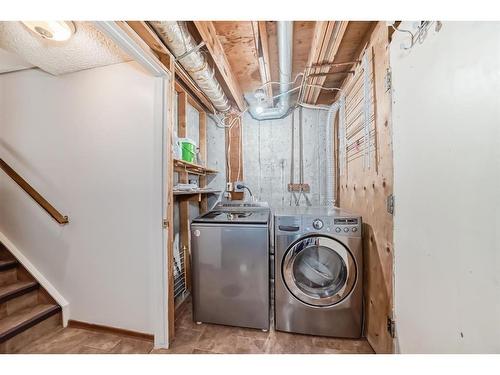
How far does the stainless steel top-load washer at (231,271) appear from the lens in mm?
1591

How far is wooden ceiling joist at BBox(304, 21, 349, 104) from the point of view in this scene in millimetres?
1354

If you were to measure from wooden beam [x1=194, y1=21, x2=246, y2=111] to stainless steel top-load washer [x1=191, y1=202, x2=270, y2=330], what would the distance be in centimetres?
132

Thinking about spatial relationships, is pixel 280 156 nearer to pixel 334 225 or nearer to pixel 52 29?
pixel 334 225

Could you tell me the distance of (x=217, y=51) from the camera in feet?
5.26

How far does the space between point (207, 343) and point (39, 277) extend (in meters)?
1.64

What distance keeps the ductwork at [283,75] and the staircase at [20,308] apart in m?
2.82

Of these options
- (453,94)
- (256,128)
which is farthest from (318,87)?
(453,94)

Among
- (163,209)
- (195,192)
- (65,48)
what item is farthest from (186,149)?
(65,48)

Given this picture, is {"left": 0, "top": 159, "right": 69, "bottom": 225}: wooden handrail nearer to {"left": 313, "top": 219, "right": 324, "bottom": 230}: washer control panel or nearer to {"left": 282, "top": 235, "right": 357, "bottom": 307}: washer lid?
{"left": 282, "top": 235, "right": 357, "bottom": 307}: washer lid

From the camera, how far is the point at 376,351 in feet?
4.57

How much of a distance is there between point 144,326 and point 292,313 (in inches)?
46.0

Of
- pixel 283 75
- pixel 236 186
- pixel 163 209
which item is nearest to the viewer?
pixel 163 209
